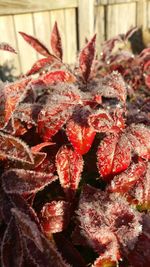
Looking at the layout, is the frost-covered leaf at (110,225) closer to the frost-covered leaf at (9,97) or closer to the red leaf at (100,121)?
the red leaf at (100,121)

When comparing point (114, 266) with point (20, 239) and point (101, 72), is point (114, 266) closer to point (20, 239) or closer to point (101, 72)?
point (20, 239)

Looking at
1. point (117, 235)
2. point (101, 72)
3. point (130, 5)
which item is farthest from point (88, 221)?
point (130, 5)

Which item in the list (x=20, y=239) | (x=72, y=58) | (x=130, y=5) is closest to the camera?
(x=20, y=239)

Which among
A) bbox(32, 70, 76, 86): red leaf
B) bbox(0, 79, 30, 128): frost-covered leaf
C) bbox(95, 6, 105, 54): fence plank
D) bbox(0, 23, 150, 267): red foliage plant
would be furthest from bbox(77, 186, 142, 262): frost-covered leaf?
bbox(95, 6, 105, 54): fence plank

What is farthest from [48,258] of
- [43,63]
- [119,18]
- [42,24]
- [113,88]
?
[119,18]

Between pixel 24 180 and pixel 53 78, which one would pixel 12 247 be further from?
pixel 53 78

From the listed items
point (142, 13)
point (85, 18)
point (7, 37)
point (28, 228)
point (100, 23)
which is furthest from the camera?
point (142, 13)

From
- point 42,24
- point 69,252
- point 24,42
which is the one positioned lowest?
point 69,252
